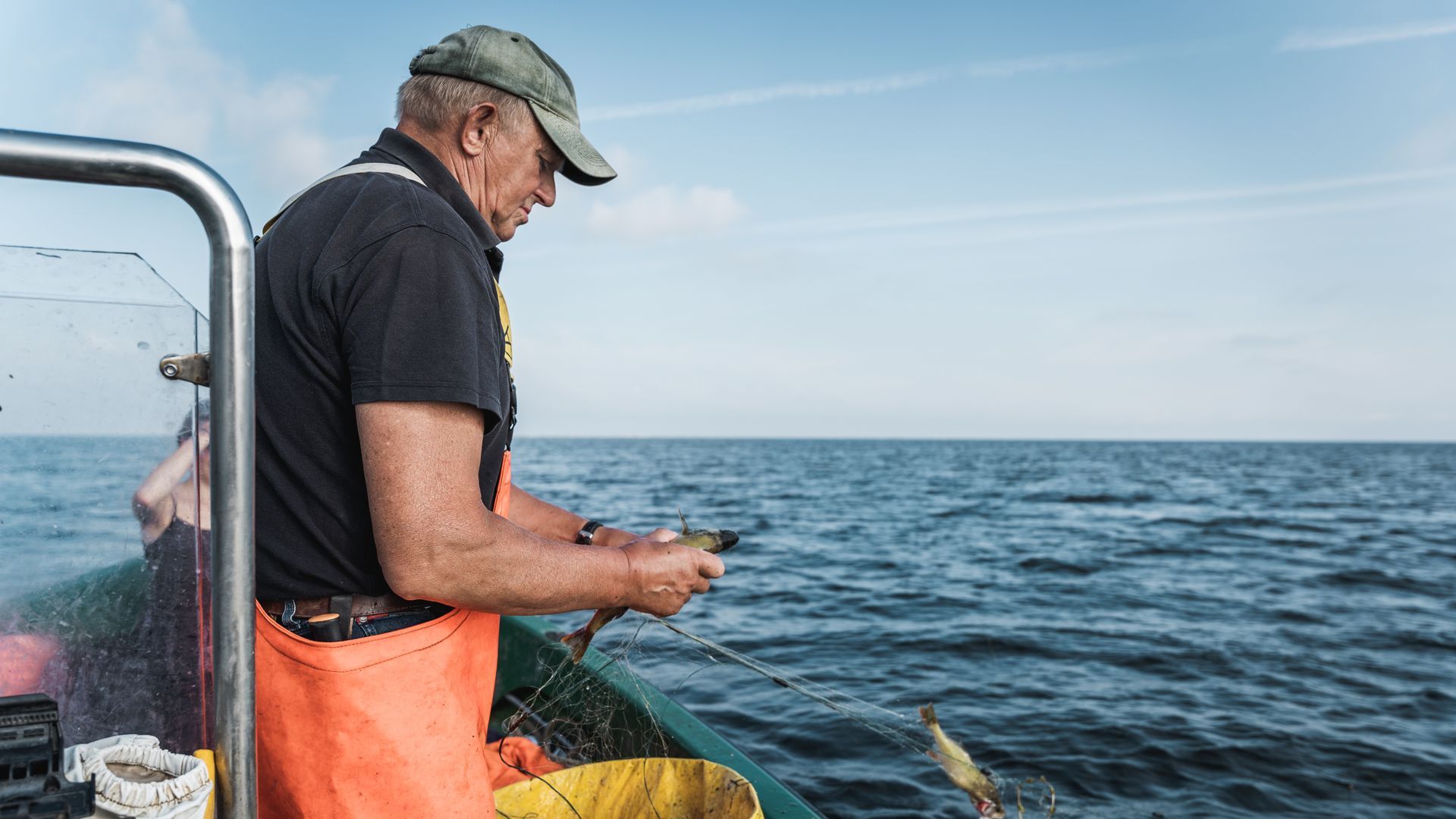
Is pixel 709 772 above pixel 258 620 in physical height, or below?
below

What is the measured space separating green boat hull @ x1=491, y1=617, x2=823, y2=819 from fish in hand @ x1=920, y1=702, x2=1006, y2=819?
589 millimetres

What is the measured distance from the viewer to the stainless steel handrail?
1.18 metres

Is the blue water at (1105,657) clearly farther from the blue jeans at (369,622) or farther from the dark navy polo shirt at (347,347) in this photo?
the dark navy polo shirt at (347,347)

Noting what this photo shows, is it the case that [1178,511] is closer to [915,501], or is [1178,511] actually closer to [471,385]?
[915,501]

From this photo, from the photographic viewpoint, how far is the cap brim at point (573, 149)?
222 centimetres

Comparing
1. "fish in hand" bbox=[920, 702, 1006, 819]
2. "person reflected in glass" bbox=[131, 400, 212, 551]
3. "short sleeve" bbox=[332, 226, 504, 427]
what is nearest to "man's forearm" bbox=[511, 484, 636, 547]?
"short sleeve" bbox=[332, 226, 504, 427]

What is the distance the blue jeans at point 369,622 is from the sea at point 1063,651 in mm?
395

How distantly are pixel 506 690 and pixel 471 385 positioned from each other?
4.20m

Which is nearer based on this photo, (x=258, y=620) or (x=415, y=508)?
(x=415, y=508)

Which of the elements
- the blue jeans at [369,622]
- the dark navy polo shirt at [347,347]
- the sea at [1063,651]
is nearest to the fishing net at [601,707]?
the sea at [1063,651]

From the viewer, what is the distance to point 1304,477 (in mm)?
49562

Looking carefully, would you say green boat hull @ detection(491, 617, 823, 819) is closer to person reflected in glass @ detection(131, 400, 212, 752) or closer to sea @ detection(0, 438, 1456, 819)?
sea @ detection(0, 438, 1456, 819)

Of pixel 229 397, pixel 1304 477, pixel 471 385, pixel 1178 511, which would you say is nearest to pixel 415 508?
pixel 471 385

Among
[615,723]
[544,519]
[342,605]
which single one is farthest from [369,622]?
[615,723]
